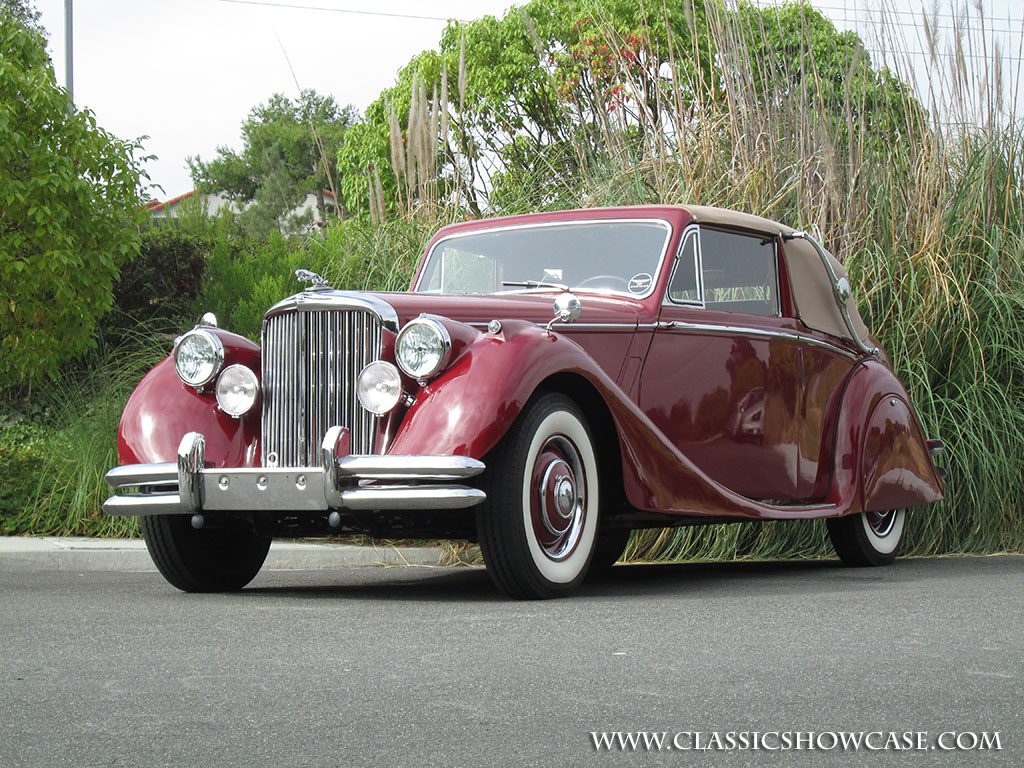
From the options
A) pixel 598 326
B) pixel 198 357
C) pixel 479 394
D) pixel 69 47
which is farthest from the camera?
pixel 69 47

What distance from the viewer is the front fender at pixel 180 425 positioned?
5301mm

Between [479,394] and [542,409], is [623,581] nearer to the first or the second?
[542,409]

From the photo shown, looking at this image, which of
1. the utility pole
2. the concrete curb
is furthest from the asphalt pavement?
the utility pole

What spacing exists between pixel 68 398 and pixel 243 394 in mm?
5260

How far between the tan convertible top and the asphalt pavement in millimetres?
1875

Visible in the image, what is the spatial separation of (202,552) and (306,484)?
1.12 metres

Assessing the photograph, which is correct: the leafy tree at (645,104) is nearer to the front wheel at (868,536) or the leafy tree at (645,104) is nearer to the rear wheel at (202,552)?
the front wheel at (868,536)

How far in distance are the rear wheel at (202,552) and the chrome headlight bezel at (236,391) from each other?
1.82ft

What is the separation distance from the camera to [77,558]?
24.7 feet

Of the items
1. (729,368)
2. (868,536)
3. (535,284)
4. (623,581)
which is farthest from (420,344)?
(868,536)

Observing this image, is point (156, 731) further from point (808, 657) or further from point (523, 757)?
point (808, 657)

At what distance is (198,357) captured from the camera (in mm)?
5438

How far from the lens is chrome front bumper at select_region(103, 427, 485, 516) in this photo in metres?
4.62

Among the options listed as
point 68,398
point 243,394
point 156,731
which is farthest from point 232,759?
point 68,398
